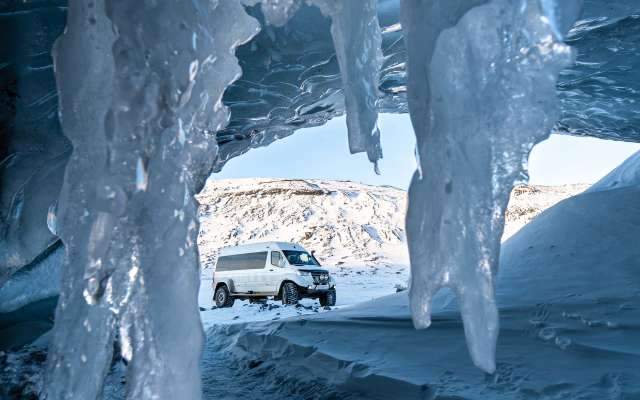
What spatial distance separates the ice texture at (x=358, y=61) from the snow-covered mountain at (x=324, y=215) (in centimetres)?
2269

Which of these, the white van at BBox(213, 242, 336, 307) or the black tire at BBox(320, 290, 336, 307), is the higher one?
the white van at BBox(213, 242, 336, 307)

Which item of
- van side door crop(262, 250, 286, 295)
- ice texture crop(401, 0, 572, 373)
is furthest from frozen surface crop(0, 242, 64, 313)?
van side door crop(262, 250, 286, 295)

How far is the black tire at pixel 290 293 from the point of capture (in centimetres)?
1143

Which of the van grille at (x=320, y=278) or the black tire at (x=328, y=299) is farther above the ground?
the van grille at (x=320, y=278)

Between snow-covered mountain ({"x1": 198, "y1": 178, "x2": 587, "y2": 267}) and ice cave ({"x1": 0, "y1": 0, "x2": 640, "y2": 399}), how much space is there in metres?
21.2

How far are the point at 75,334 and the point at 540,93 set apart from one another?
182cm

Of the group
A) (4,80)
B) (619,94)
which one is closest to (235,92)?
(4,80)

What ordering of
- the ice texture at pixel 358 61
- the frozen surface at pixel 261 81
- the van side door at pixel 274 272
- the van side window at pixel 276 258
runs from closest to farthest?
the ice texture at pixel 358 61 < the frozen surface at pixel 261 81 < the van side door at pixel 274 272 < the van side window at pixel 276 258

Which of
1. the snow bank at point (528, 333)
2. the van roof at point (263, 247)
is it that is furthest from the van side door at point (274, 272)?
the snow bank at point (528, 333)

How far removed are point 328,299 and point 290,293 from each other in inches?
36.5

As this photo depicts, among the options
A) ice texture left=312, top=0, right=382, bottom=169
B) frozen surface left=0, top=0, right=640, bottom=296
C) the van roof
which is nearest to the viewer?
ice texture left=312, top=0, right=382, bottom=169

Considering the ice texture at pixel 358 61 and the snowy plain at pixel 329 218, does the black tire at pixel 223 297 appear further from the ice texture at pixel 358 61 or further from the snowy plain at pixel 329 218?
the ice texture at pixel 358 61

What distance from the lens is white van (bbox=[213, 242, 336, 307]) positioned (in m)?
11.6

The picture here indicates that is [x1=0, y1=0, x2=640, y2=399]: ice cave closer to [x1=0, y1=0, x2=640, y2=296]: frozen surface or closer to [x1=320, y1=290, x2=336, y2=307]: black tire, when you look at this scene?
[x1=0, y1=0, x2=640, y2=296]: frozen surface
